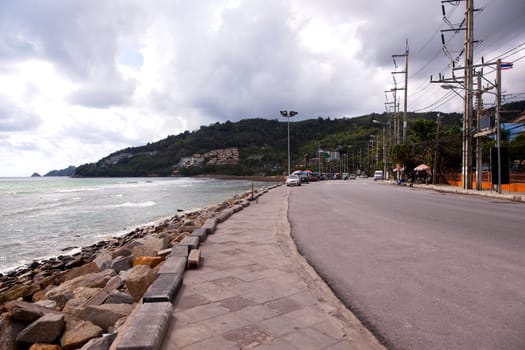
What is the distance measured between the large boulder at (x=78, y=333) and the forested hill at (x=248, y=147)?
127 metres

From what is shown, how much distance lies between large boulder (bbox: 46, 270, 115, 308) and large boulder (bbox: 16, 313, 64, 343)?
2047 millimetres

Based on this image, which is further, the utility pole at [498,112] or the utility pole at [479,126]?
the utility pole at [479,126]

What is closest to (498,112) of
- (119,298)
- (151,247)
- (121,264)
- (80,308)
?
(151,247)

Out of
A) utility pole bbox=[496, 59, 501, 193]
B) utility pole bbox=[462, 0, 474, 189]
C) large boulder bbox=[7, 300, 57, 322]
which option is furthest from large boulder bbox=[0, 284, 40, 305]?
utility pole bbox=[462, 0, 474, 189]

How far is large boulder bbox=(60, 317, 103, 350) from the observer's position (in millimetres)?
4371

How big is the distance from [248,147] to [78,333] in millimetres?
166095

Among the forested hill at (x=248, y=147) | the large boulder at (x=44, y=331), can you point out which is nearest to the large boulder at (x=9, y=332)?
the large boulder at (x=44, y=331)

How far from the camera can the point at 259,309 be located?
4.20 metres

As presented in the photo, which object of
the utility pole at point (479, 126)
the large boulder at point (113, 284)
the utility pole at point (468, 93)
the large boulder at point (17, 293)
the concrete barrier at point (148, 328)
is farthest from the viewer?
the utility pole at point (468, 93)

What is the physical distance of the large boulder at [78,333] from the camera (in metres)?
4.37

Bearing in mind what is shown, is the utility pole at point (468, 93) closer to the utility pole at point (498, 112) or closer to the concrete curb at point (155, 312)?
the utility pole at point (498, 112)

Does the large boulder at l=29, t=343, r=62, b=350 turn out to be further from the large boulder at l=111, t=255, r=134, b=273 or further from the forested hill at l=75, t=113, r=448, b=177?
the forested hill at l=75, t=113, r=448, b=177

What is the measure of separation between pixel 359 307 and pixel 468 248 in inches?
161

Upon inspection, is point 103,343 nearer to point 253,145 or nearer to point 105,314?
point 105,314
